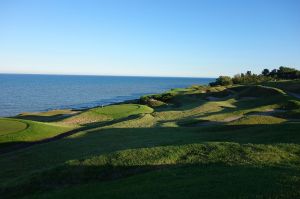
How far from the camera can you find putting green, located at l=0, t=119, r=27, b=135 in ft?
110

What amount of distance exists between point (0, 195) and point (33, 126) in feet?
62.6

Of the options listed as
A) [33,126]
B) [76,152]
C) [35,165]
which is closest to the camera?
[35,165]

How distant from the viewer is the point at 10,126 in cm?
3566

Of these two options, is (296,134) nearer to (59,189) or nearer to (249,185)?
(249,185)

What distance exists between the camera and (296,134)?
23.6 metres

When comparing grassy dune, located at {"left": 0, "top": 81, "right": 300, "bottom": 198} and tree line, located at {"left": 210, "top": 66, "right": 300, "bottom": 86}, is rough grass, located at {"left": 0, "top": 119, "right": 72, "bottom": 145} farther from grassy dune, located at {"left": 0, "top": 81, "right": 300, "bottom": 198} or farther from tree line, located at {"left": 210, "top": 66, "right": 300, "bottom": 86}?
tree line, located at {"left": 210, "top": 66, "right": 300, "bottom": 86}

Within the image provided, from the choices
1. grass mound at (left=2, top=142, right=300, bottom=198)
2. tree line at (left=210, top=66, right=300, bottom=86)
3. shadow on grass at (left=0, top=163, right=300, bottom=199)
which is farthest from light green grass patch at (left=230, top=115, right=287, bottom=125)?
tree line at (left=210, top=66, right=300, bottom=86)

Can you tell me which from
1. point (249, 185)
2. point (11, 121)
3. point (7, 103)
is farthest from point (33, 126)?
point (7, 103)

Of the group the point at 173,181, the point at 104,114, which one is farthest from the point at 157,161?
the point at 104,114

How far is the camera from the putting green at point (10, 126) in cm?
3347

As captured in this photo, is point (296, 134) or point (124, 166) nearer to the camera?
point (124, 166)

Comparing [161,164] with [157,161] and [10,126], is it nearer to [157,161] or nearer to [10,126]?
[157,161]

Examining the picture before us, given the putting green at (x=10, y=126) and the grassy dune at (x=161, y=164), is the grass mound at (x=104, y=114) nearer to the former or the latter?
the putting green at (x=10, y=126)

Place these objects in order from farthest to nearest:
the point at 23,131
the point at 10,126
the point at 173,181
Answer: the point at 10,126, the point at 23,131, the point at 173,181
